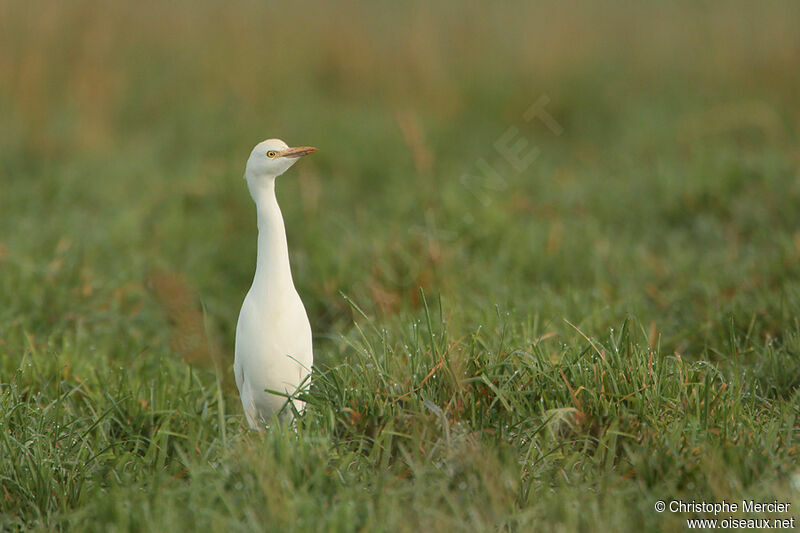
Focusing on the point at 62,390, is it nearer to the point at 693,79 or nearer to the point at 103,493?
the point at 103,493

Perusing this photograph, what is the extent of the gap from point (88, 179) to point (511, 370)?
4215mm

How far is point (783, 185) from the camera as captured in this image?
18.2 feet

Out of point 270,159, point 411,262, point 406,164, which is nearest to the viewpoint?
point 270,159

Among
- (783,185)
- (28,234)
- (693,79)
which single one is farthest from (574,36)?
(28,234)

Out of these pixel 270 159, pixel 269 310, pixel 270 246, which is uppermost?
pixel 270 159

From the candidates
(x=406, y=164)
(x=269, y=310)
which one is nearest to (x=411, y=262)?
(x=269, y=310)

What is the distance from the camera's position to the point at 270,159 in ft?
8.79

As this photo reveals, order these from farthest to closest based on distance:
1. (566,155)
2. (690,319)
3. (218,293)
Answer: (566,155) → (218,293) → (690,319)

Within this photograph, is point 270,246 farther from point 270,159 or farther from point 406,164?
point 406,164

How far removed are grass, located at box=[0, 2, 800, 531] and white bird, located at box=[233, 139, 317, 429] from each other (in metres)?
0.11

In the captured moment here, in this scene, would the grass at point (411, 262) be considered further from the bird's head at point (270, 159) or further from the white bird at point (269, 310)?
the bird's head at point (270, 159)

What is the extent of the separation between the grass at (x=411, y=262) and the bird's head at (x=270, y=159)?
0.55m

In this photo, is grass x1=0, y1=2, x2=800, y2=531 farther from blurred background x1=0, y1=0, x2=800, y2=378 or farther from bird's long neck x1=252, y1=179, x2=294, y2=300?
bird's long neck x1=252, y1=179, x2=294, y2=300

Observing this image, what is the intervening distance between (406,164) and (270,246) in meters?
4.19
